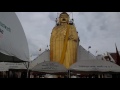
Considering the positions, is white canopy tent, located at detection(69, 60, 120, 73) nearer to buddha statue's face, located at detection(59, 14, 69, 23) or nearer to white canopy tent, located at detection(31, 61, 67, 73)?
white canopy tent, located at detection(31, 61, 67, 73)

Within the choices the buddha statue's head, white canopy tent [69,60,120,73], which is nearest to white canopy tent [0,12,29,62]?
white canopy tent [69,60,120,73]

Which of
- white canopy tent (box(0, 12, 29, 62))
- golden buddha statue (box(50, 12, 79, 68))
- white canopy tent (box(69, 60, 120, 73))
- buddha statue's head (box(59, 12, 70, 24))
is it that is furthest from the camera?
buddha statue's head (box(59, 12, 70, 24))

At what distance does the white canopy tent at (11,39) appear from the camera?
334 centimetres

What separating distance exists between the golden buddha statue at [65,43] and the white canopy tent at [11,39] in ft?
68.9

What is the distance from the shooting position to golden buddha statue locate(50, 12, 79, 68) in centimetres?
2611

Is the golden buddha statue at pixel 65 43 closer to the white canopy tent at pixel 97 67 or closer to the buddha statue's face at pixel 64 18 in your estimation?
the buddha statue's face at pixel 64 18

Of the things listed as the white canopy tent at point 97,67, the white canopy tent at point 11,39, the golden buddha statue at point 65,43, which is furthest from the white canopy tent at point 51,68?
the golden buddha statue at point 65,43

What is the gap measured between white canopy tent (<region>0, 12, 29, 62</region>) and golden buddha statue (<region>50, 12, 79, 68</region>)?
68.9 feet

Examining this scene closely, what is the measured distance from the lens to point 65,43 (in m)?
25.6

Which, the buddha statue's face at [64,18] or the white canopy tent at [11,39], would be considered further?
the buddha statue's face at [64,18]

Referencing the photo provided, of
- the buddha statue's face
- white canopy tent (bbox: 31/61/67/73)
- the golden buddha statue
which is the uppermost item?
the buddha statue's face
